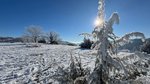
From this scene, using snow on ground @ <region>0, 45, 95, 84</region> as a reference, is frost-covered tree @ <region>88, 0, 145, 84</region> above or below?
above

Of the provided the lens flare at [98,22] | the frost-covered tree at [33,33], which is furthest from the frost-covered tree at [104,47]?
the frost-covered tree at [33,33]

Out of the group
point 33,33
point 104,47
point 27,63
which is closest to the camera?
point 104,47

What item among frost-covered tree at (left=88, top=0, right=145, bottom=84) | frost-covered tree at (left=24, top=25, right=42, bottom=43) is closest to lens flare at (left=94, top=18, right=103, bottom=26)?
frost-covered tree at (left=88, top=0, right=145, bottom=84)

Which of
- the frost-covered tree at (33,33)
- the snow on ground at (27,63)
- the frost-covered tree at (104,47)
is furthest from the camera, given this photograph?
the frost-covered tree at (33,33)

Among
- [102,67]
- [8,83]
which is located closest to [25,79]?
[8,83]

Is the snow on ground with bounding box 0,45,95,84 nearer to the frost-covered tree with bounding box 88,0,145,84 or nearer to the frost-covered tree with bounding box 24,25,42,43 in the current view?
the frost-covered tree with bounding box 88,0,145,84

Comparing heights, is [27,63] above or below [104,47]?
below

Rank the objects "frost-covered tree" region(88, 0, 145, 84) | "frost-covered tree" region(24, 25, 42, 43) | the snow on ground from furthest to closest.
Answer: "frost-covered tree" region(24, 25, 42, 43)
the snow on ground
"frost-covered tree" region(88, 0, 145, 84)

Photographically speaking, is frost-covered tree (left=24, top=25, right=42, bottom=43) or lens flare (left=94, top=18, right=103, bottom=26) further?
frost-covered tree (left=24, top=25, right=42, bottom=43)

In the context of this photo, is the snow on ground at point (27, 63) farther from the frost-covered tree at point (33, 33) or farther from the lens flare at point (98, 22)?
the frost-covered tree at point (33, 33)

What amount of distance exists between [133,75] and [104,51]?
949 mm

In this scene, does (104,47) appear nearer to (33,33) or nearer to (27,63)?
(27,63)

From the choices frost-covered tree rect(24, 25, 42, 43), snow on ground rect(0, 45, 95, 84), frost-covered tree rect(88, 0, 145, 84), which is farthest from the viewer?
frost-covered tree rect(24, 25, 42, 43)

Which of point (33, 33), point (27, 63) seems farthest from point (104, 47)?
point (33, 33)
